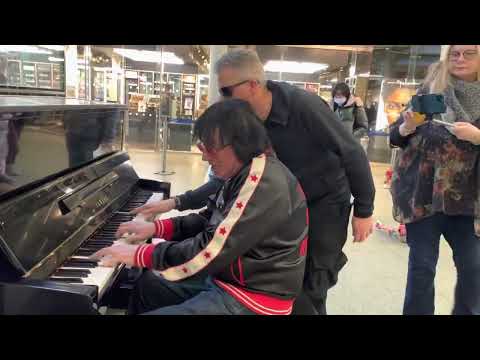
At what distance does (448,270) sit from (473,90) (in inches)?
85.2

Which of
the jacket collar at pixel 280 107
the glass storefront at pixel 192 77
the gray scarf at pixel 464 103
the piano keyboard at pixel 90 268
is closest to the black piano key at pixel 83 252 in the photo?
the piano keyboard at pixel 90 268

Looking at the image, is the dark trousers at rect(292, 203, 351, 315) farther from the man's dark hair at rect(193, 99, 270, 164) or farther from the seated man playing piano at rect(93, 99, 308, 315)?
the man's dark hair at rect(193, 99, 270, 164)

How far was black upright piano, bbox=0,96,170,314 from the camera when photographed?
116 centimetres

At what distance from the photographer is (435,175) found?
1919 millimetres

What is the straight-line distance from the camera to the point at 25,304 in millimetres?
1147

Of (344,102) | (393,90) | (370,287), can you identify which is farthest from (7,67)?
(393,90)

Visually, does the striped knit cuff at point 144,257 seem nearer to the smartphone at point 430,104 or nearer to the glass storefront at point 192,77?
the smartphone at point 430,104

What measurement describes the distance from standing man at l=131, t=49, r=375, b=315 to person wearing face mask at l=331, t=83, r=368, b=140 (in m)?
3.10

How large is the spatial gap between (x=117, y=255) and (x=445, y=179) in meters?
1.53

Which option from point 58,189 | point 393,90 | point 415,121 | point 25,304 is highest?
point 393,90

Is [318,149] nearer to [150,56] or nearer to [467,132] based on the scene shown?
[467,132]

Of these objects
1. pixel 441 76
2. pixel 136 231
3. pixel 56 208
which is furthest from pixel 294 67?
pixel 56 208
